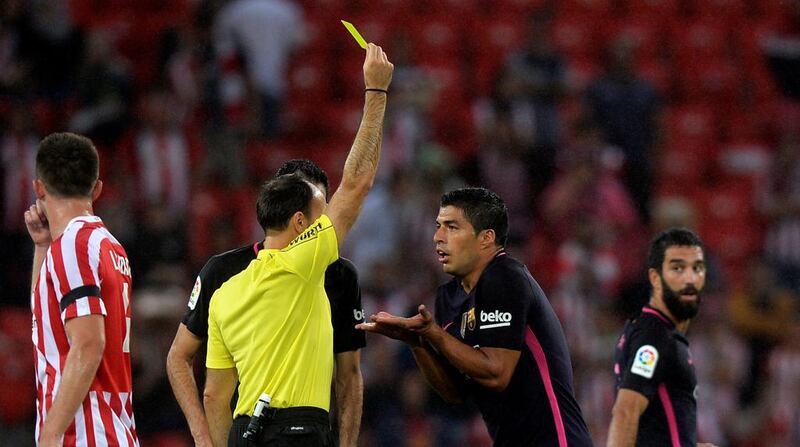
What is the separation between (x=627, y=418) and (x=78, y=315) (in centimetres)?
272

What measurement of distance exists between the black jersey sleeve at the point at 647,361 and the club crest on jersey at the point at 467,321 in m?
1.09

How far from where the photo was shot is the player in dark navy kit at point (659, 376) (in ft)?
20.3

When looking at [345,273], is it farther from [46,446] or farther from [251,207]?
[251,207]

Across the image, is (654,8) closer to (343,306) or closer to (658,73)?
(658,73)

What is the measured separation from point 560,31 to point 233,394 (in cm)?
1003

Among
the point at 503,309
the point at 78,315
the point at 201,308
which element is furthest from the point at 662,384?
the point at 78,315

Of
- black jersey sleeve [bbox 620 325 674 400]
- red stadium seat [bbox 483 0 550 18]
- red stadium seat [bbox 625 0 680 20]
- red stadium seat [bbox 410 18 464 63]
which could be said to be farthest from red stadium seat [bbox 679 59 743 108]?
black jersey sleeve [bbox 620 325 674 400]

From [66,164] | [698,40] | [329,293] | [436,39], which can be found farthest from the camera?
[698,40]

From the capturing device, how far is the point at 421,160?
12.1 meters

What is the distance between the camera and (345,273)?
5934 mm

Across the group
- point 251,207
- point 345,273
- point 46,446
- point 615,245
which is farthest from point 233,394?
point 615,245

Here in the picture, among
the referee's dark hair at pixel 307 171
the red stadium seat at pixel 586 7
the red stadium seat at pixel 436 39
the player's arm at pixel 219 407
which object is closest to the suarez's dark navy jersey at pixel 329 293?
the player's arm at pixel 219 407

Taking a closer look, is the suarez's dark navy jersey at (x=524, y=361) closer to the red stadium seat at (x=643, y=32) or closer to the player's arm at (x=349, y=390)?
the player's arm at (x=349, y=390)

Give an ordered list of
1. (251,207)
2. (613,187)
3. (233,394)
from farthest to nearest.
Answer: (613,187)
(251,207)
(233,394)
